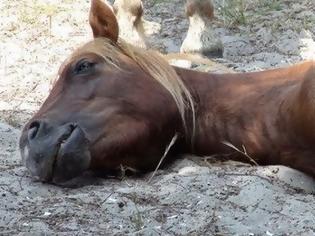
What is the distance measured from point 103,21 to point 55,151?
763 millimetres

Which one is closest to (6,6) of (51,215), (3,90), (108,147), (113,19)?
(3,90)

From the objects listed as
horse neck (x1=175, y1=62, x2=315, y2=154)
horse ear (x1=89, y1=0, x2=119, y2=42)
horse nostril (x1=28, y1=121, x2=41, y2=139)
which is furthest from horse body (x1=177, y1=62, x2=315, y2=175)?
horse nostril (x1=28, y1=121, x2=41, y2=139)

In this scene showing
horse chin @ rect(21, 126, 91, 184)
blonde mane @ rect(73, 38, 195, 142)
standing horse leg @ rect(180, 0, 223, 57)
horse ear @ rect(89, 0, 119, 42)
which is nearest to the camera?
horse chin @ rect(21, 126, 91, 184)

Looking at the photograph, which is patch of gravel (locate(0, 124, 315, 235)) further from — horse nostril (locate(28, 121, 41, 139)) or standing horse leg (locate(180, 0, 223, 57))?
standing horse leg (locate(180, 0, 223, 57))

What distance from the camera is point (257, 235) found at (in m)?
3.15

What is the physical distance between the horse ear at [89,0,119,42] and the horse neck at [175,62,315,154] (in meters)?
0.36

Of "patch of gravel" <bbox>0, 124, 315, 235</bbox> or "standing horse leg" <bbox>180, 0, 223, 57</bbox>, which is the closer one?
"patch of gravel" <bbox>0, 124, 315, 235</bbox>

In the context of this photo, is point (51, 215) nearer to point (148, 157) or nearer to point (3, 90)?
point (148, 157)

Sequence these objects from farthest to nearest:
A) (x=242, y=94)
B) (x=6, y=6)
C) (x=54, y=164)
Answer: (x=6, y=6)
(x=242, y=94)
(x=54, y=164)

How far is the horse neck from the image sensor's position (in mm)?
3920

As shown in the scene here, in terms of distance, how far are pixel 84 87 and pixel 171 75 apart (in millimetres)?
414

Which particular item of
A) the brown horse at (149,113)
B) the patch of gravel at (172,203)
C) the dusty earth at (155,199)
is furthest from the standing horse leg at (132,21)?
the patch of gravel at (172,203)

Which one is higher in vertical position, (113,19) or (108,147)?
(113,19)

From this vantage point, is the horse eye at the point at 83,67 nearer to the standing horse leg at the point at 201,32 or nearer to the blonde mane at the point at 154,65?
the blonde mane at the point at 154,65
